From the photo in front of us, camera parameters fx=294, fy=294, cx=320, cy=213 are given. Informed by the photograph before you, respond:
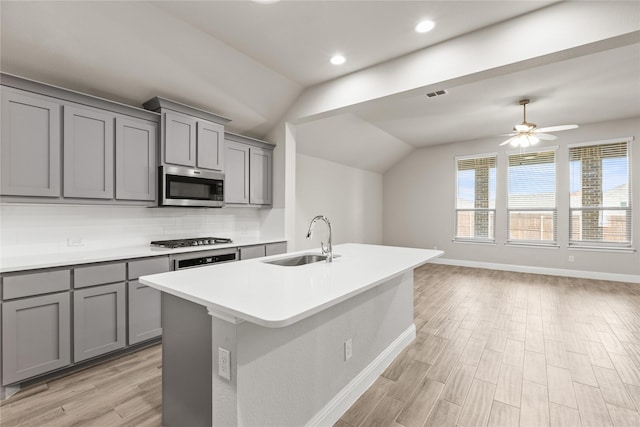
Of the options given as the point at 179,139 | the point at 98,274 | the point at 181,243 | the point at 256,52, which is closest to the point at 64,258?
the point at 98,274

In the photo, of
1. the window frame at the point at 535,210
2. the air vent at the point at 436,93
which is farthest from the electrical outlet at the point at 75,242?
the window frame at the point at 535,210

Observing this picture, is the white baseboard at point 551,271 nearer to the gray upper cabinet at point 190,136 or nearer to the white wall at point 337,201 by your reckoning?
the white wall at point 337,201

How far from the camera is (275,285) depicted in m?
1.50

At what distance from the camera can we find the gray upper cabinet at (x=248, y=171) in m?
3.87

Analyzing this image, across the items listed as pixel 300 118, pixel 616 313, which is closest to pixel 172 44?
pixel 300 118

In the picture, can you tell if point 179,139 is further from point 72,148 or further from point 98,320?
point 98,320

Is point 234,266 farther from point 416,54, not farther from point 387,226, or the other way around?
point 387,226

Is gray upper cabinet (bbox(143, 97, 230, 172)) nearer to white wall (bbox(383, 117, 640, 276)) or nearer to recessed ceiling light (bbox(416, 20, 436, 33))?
recessed ceiling light (bbox(416, 20, 436, 33))

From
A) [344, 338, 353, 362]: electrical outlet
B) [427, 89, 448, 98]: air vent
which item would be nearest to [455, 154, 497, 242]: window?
[427, 89, 448, 98]: air vent

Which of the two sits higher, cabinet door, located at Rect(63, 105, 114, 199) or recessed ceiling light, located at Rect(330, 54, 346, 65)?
recessed ceiling light, located at Rect(330, 54, 346, 65)

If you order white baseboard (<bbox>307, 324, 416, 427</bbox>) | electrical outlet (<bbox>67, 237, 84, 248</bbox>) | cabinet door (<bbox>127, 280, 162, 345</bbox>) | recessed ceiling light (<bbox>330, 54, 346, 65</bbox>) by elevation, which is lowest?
white baseboard (<bbox>307, 324, 416, 427</bbox>)

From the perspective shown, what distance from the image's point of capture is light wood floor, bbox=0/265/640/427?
71.1 inches

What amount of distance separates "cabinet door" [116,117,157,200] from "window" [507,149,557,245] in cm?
661

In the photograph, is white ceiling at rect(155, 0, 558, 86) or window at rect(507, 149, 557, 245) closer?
white ceiling at rect(155, 0, 558, 86)
